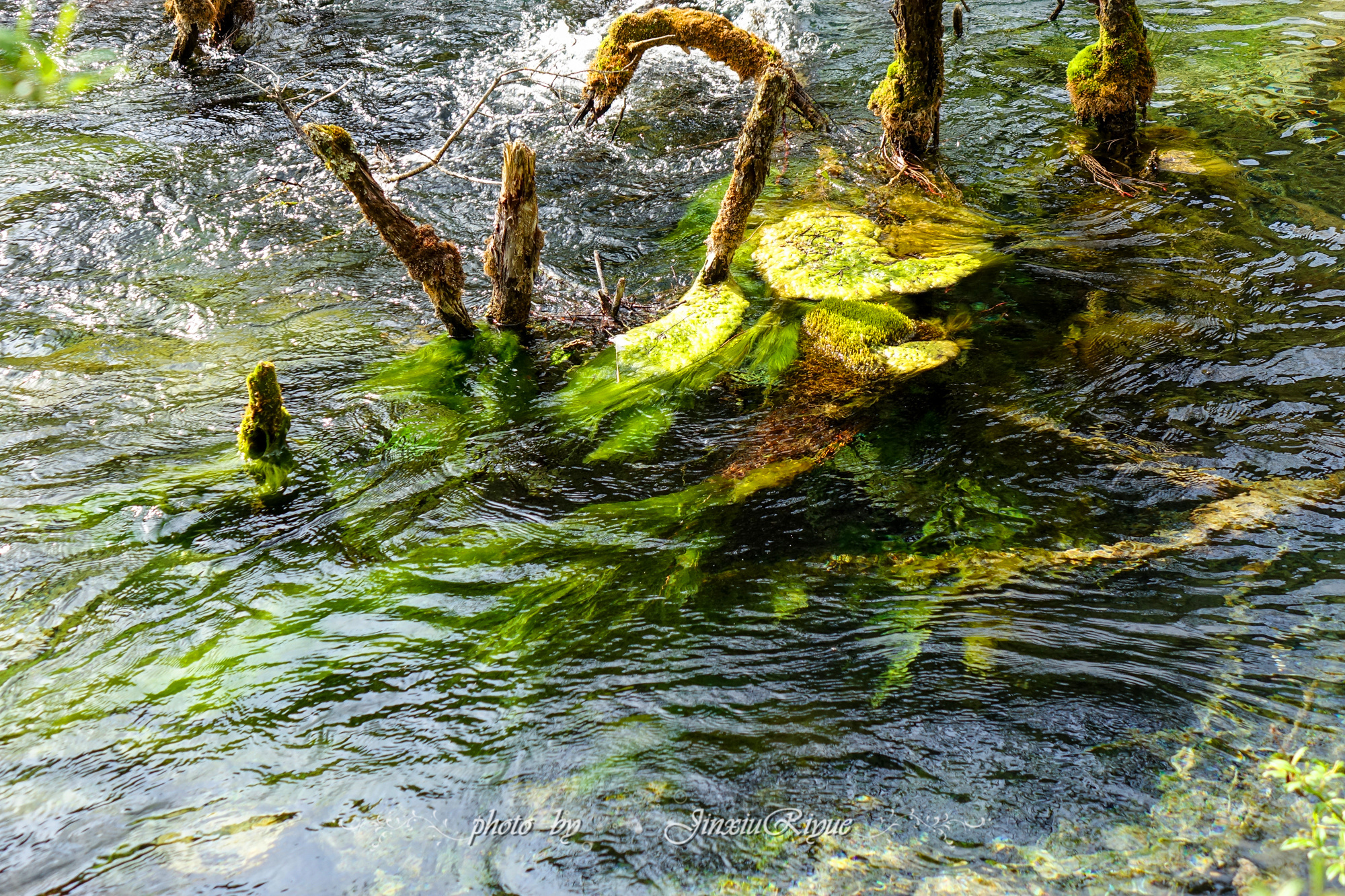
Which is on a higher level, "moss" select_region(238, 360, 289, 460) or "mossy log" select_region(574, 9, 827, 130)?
"mossy log" select_region(574, 9, 827, 130)

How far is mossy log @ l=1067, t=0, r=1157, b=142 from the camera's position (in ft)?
19.9

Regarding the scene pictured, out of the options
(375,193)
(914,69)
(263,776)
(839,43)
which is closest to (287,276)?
(375,193)

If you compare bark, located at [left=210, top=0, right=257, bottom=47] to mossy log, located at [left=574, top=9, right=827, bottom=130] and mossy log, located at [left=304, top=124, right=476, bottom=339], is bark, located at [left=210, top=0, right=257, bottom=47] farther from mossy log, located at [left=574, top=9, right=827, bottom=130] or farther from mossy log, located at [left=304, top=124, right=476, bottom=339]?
mossy log, located at [left=304, top=124, right=476, bottom=339]

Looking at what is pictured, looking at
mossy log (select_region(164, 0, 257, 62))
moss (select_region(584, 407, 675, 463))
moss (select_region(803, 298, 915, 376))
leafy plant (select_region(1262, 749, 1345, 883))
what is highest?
mossy log (select_region(164, 0, 257, 62))

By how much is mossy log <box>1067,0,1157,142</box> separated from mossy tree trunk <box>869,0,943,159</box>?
131 centimetres

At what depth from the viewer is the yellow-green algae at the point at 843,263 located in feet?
16.9

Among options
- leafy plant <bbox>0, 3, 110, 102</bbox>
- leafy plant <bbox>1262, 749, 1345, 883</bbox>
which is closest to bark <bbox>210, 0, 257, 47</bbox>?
leafy plant <bbox>0, 3, 110, 102</bbox>

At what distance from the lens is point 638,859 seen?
96.7 inches

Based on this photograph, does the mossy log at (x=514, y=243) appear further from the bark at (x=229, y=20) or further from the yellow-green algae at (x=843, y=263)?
the bark at (x=229, y=20)

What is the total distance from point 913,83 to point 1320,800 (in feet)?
16.9

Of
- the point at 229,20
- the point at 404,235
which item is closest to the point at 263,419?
the point at 404,235

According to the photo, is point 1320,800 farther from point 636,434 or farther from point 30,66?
point 30,66

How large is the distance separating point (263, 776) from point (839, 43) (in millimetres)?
8833

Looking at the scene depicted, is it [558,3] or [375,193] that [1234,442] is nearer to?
[375,193]
